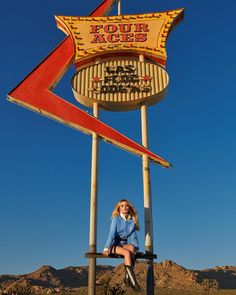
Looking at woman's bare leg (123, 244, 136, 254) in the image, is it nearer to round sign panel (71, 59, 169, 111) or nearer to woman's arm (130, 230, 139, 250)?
woman's arm (130, 230, 139, 250)

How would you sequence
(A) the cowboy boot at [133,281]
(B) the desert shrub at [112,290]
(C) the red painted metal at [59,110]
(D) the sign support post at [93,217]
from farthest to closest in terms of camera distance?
1. (B) the desert shrub at [112,290]
2. (C) the red painted metal at [59,110]
3. (D) the sign support post at [93,217]
4. (A) the cowboy boot at [133,281]

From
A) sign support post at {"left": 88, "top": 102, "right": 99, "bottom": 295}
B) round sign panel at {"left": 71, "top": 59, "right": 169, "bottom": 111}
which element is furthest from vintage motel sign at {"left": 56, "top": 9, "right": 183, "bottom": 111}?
sign support post at {"left": 88, "top": 102, "right": 99, "bottom": 295}

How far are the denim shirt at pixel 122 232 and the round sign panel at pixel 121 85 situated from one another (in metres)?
4.13

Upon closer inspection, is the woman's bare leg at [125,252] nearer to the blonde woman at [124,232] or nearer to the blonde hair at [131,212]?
the blonde woman at [124,232]

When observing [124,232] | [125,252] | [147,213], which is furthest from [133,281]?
[147,213]

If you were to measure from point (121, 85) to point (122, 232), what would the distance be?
4.81 meters

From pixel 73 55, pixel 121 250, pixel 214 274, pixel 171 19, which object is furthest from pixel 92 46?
pixel 214 274

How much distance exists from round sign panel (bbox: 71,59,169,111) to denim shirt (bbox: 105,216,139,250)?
4.13 metres

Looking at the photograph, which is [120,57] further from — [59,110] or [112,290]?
[112,290]

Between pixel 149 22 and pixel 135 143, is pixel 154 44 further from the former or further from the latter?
pixel 135 143

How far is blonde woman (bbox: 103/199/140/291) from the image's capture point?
363 inches

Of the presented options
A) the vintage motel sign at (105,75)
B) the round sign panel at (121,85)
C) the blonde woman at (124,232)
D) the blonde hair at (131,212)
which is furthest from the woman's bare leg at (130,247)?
the round sign panel at (121,85)

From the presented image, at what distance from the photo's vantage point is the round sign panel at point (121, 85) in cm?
1248

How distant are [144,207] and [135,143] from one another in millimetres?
1706
